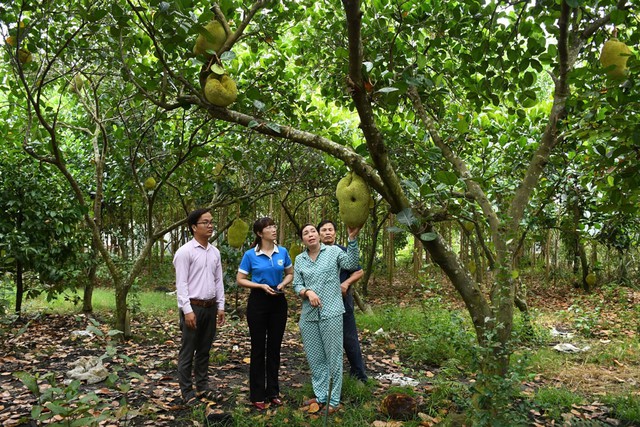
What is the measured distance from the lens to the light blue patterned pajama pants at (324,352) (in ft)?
11.1

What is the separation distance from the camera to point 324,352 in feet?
11.5

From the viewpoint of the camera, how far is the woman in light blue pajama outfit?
11.2ft

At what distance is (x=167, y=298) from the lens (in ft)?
29.2

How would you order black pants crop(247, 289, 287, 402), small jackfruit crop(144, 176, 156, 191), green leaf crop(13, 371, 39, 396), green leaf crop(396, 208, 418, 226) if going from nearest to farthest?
green leaf crop(13, 371, 39, 396) → green leaf crop(396, 208, 418, 226) → black pants crop(247, 289, 287, 402) → small jackfruit crop(144, 176, 156, 191)

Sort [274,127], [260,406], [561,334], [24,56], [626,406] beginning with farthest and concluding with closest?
[561,334]
[24,56]
[260,406]
[626,406]
[274,127]

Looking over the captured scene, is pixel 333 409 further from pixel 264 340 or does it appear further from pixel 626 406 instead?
pixel 626 406

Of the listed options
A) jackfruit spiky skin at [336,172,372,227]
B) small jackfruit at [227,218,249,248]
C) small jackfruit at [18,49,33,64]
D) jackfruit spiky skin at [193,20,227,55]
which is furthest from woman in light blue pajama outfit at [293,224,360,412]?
small jackfruit at [227,218,249,248]

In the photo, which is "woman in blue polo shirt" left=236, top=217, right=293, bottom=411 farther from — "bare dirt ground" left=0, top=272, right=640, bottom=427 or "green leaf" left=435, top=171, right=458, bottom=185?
"green leaf" left=435, top=171, right=458, bottom=185

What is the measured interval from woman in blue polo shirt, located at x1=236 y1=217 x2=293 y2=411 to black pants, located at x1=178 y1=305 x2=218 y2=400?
0.28 meters

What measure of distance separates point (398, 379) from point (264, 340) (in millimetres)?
1242

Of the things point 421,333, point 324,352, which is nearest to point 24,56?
point 324,352

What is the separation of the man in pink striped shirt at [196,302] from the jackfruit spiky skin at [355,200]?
58.1 inches

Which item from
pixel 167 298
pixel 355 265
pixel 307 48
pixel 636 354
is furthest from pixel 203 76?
pixel 167 298

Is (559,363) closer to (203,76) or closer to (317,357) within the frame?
(317,357)
